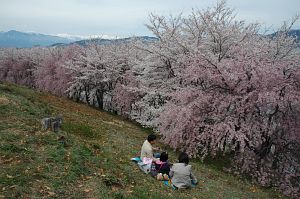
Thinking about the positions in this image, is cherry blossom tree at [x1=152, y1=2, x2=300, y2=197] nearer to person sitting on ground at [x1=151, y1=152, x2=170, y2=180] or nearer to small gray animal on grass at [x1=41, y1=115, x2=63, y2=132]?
person sitting on ground at [x1=151, y1=152, x2=170, y2=180]

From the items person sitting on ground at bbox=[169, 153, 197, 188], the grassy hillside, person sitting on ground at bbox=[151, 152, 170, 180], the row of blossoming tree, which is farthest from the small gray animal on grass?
the row of blossoming tree

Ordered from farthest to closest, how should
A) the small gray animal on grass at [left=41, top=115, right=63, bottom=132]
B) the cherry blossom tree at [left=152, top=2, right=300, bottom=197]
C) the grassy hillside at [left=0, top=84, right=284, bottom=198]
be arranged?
the cherry blossom tree at [left=152, top=2, right=300, bottom=197]
the small gray animal on grass at [left=41, top=115, right=63, bottom=132]
the grassy hillside at [left=0, top=84, right=284, bottom=198]

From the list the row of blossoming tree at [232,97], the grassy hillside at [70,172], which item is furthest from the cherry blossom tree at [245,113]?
the grassy hillside at [70,172]

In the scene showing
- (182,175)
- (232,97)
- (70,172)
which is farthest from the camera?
(232,97)

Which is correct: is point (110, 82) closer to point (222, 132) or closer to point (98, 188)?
point (222, 132)

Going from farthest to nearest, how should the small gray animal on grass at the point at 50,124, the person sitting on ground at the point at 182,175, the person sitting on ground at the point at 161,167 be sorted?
the small gray animal on grass at the point at 50,124
the person sitting on ground at the point at 161,167
the person sitting on ground at the point at 182,175

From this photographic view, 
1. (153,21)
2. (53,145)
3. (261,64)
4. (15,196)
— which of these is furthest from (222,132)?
(153,21)

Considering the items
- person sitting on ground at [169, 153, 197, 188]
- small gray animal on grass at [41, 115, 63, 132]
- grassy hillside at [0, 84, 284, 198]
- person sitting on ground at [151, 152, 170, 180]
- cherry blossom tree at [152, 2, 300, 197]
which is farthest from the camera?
cherry blossom tree at [152, 2, 300, 197]

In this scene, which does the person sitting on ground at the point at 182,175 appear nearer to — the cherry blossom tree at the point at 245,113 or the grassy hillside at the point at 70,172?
the grassy hillside at the point at 70,172

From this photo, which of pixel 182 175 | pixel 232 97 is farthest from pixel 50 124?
pixel 232 97

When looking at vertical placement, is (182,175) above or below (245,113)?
below

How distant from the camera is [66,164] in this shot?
9.52 meters

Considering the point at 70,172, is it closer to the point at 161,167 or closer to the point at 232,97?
the point at 161,167

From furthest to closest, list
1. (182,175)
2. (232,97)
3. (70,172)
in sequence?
(232,97), (182,175), (70,172)
